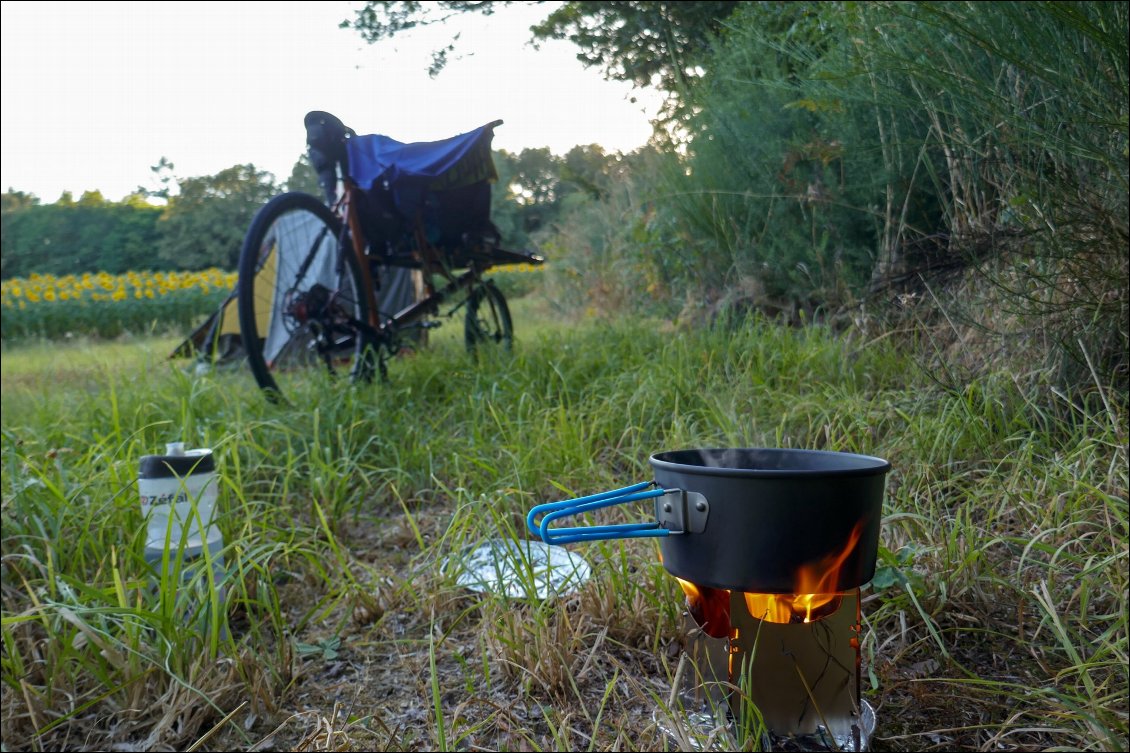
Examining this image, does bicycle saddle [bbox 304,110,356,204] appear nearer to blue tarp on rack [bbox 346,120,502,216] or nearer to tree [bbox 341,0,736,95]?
blue tarp on rack [bbox 346,120,502,216]

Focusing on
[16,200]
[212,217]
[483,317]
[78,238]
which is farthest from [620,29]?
[16,200]

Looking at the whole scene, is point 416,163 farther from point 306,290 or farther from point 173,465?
point 173,465

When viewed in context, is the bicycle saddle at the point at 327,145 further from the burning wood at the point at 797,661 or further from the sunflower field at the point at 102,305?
the sunflower field at the point at 102,305

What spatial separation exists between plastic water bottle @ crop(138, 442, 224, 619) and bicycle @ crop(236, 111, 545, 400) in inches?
50.3

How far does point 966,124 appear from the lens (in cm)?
269

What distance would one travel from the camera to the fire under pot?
1.02 meters

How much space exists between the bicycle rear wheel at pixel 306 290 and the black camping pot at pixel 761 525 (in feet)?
7.86

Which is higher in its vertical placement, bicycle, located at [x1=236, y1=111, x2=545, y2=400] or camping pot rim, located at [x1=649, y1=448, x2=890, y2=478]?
bicycle, located at [x1=236, y1=111, x2=545, y2=400]

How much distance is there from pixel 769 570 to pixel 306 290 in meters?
2.89

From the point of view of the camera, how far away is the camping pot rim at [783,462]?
3.34 ft

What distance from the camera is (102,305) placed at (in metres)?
11.4

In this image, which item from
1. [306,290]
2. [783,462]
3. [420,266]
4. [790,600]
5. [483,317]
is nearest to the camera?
[790,600]

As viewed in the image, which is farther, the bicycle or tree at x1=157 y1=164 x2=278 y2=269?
tree at x1=157 y1=164 x2=278 y2=269

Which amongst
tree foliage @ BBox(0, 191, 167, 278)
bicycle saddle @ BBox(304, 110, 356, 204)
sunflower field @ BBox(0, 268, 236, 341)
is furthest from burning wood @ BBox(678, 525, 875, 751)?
tree foliage @ BBox(0, 191, 167, 278)
